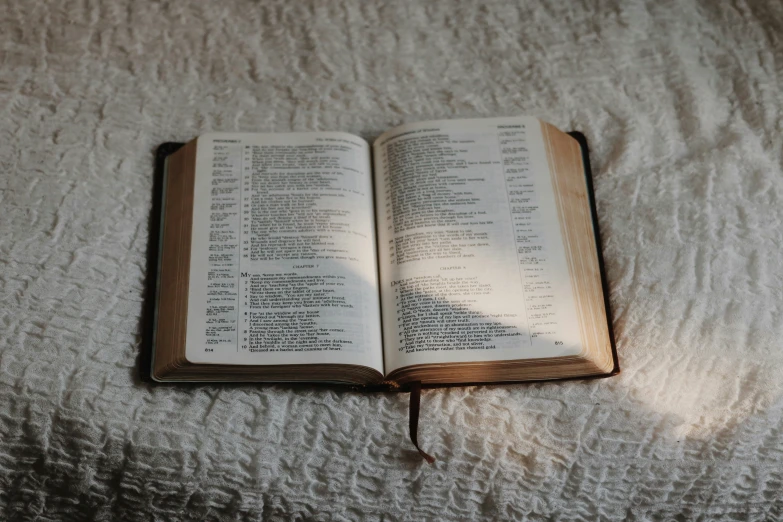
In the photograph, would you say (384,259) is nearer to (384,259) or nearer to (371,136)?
(384,259)

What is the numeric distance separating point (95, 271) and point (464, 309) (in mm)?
406

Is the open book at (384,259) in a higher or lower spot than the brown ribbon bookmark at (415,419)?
higher

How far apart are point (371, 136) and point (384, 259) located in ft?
0.62

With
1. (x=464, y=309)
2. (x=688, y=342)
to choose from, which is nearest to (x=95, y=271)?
(x=464, y=309)

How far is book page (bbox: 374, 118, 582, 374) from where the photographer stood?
0.74 meters

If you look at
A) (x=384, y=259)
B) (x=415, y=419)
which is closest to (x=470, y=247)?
(x=384, y=259)

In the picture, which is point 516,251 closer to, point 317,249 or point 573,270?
point 573,270

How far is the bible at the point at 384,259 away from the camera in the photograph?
2.41ft

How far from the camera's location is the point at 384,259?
0.80 meters

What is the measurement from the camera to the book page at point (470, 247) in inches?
29.2

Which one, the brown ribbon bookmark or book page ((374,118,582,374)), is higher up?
book page ((374,118,582,374))

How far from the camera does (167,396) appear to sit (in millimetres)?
740

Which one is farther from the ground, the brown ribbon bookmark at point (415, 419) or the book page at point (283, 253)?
the book page at point (283, 253)

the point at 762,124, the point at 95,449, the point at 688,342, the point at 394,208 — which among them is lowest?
the point at 95,449
